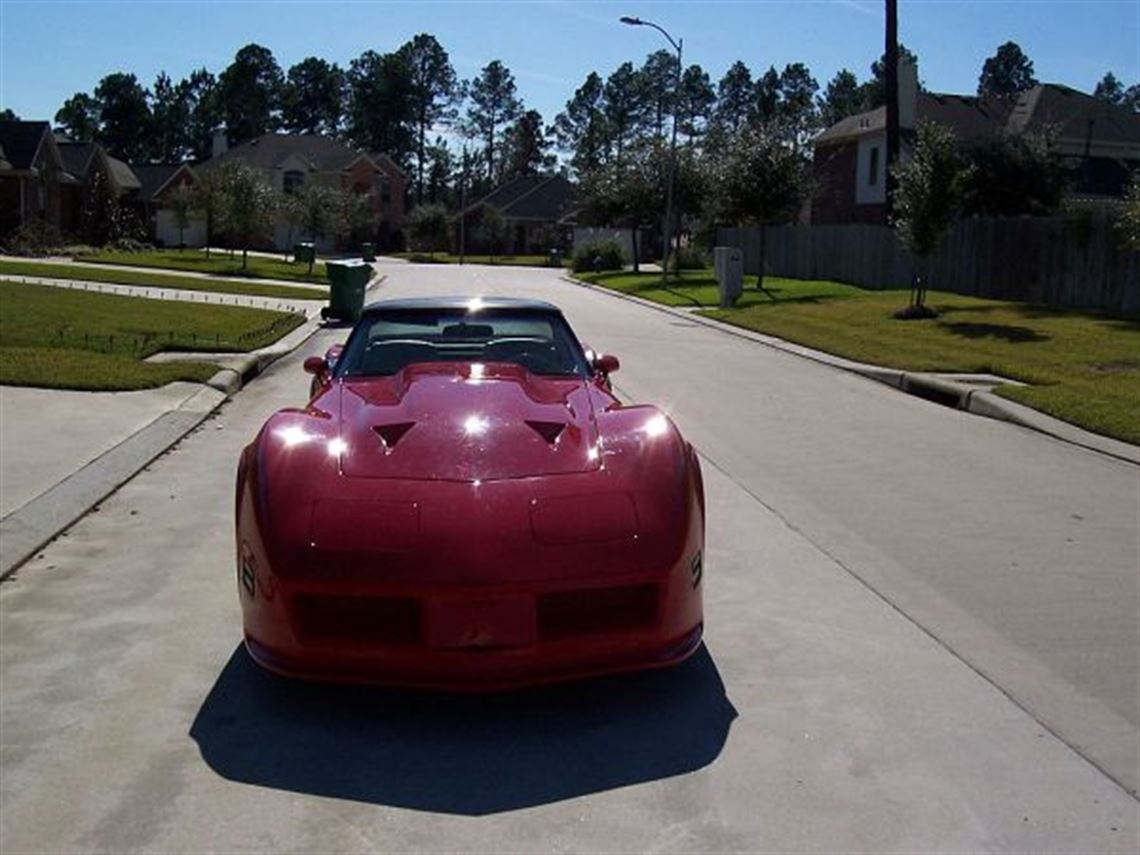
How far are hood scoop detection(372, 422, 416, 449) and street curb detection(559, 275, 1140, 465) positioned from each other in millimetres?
8092

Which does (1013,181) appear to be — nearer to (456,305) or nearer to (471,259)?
(456,305)

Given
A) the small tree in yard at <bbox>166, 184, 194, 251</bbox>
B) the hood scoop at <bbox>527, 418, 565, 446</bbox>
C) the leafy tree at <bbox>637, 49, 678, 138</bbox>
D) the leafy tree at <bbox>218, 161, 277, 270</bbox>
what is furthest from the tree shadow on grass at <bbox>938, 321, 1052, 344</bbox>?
the leafy tree at <bbox>637, 49, 678, 138</bbox>

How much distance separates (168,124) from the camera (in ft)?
416

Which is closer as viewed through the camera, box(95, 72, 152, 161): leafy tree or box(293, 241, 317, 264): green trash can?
box(293, 241, 317, 264): green trash can

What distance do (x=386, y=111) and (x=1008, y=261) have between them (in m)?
106

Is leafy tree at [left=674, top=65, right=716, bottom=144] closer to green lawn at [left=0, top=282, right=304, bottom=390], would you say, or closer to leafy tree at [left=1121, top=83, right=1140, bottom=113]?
leafy tree at [left=1121, top=83, right=1140, bottom=113]

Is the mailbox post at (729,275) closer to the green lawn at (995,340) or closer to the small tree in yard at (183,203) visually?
the green lawn at (995,340)

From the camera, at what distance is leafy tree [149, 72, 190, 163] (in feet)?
413

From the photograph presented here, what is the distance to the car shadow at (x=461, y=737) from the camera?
414cm

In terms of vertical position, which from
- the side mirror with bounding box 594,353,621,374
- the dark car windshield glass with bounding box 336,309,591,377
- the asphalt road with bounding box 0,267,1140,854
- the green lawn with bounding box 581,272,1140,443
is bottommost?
the green lawn with bounding box 581,272,1140,443

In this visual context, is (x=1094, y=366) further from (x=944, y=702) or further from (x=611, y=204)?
(x=611, y=204)

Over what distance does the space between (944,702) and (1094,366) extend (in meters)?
14.5

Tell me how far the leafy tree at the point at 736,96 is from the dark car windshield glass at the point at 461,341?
124m

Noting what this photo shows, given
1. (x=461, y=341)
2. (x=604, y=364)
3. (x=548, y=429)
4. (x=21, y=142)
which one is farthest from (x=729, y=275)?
(x=21, y=142)
